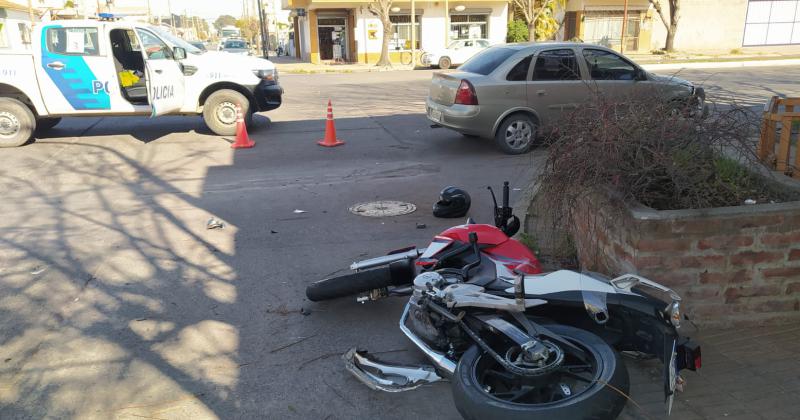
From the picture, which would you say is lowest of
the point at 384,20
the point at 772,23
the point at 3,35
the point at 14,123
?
the point at 14,123

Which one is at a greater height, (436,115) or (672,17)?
(672,17)

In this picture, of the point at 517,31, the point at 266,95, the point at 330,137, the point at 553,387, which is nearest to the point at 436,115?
the point at 330,137

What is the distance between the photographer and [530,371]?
2.83m

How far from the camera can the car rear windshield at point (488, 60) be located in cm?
970

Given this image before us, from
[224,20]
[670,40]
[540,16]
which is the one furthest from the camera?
[224,20]

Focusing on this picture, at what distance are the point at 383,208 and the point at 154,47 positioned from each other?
6.52m

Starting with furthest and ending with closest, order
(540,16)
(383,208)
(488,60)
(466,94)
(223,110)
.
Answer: (540,16), (223,110), (488,60), (466,94), (383,208)

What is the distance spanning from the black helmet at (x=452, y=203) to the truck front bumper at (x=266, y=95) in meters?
6.22

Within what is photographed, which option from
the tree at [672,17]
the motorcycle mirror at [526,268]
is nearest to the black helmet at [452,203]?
the motorcycle mirror at [526,268]

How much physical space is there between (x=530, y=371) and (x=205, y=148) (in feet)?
29.5

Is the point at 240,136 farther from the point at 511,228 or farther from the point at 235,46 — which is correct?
the point at 235,46

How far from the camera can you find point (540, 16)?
1506 inches

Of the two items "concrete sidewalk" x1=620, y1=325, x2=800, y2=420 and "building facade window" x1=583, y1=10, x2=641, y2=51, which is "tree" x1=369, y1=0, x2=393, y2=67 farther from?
"concrete sidewalk" x1=620, y1=325, x2=800, y2=420

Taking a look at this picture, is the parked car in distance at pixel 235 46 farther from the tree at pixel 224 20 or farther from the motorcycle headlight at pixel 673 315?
the tree at pixel 224 20
